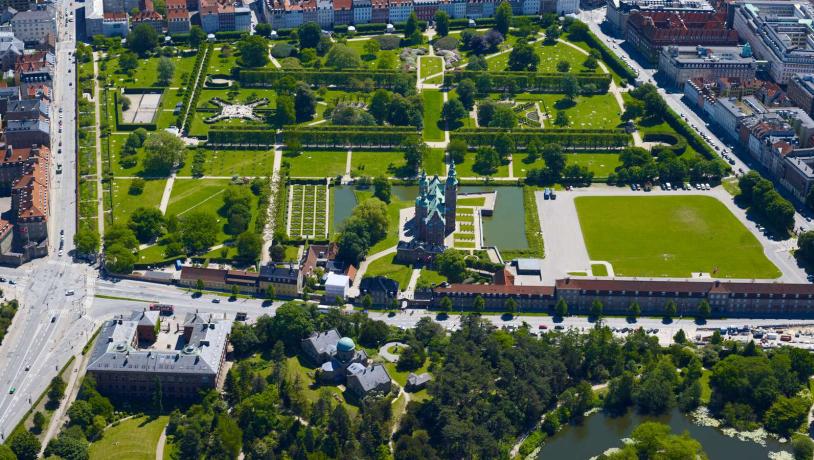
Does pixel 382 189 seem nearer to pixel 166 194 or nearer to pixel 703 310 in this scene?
pixel 166 194

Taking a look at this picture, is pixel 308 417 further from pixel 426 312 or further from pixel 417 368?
pixel 426 312

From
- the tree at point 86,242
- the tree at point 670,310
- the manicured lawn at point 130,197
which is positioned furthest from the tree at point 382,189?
the tree at point 670,310

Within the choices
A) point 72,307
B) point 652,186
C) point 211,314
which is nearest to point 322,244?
point 211,314

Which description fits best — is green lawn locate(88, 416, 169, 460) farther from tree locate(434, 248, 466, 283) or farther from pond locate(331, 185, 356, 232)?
pond locate(331, 185, 356, 232)

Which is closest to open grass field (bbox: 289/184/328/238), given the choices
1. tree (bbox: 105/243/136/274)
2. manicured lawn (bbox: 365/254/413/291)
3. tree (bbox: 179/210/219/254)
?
manicured lawn (bbox: 365/254/413/291)

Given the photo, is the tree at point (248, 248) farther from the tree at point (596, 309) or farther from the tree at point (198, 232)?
the tree at point (596, 309)

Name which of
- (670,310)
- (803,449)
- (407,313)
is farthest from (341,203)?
(803,449)
